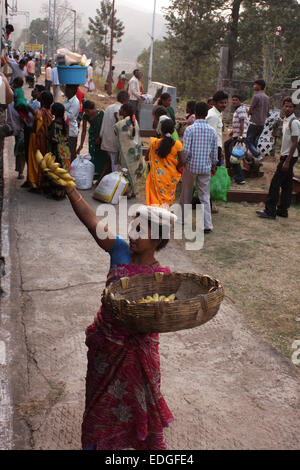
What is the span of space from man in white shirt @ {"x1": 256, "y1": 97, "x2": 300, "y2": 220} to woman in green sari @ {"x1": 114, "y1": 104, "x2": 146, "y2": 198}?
82.2 inches

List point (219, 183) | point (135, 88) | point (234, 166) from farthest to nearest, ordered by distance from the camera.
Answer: point (135, 88)
point (234, 166)
point (219, 183)

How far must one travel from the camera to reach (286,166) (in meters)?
7.60

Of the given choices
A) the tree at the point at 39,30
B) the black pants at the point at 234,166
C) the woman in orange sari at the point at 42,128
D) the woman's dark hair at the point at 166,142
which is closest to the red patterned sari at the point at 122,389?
the woman's dark hair at the point at 166,142

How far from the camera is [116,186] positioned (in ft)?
26.7

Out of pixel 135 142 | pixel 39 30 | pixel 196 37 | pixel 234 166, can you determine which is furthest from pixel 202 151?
pixel 39 30

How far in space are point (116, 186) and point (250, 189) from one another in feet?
10.1

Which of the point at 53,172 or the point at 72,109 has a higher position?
the point at 72,109

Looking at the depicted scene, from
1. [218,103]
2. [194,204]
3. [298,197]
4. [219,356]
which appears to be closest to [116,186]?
[194,204]

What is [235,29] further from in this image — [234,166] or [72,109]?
[72,109]

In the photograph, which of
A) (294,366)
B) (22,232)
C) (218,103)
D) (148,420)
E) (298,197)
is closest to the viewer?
(148,420)

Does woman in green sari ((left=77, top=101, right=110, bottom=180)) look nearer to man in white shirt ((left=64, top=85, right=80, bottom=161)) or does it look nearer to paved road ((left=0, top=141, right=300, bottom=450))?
man in white shirt ((left=64, top=85, right=80, bottom=161))

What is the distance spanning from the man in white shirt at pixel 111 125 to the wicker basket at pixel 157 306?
6098 millimetres

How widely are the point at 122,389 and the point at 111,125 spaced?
252 inches
